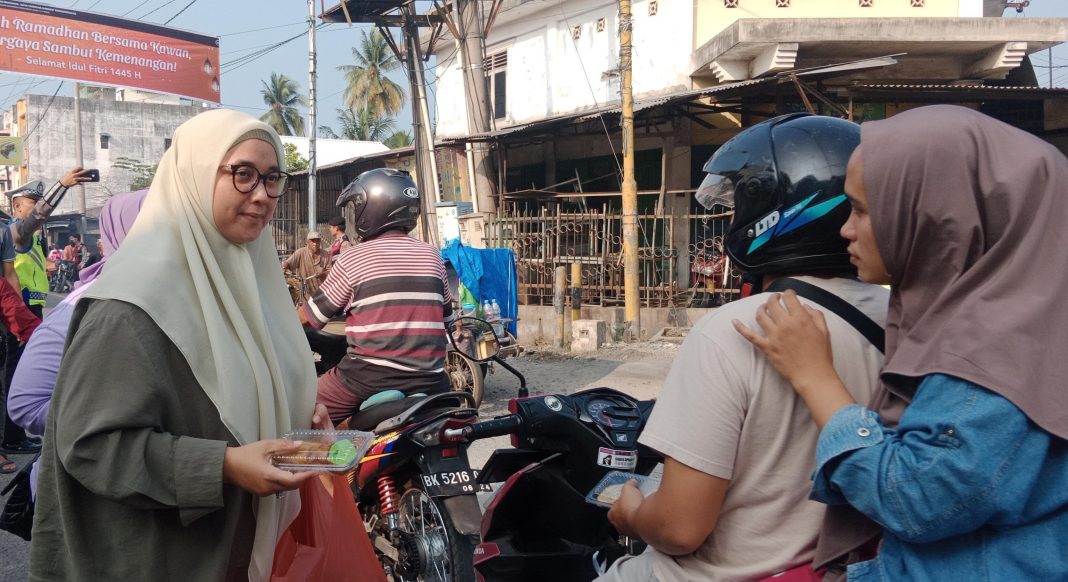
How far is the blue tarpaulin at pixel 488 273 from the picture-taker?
978cm

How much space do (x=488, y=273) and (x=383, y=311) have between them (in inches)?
244

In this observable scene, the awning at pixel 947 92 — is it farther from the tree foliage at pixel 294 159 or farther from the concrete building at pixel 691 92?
the tree foliage at pixel 294 159

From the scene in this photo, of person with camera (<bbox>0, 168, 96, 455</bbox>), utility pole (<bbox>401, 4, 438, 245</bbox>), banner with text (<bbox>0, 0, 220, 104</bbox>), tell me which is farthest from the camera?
banner with text (<bbox>0, 0, 220, 104</bbox>)

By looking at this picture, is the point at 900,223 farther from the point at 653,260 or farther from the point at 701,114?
the point at 701,114

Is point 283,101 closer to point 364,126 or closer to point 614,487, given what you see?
point 364,126

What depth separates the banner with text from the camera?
60.4 ft

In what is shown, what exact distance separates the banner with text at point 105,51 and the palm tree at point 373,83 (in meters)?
21.0

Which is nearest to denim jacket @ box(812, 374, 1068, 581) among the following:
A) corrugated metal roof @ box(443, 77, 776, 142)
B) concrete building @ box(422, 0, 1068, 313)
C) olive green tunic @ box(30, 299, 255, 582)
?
olive green tunic @ box(30, 299, 255, 582)

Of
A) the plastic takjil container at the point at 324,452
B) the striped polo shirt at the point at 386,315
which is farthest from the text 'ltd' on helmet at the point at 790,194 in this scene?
the striped polo shirt at the point at 386,315

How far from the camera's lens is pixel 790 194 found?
68.6 inches

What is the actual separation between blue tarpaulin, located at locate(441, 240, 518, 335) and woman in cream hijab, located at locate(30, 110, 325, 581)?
739 centimetres

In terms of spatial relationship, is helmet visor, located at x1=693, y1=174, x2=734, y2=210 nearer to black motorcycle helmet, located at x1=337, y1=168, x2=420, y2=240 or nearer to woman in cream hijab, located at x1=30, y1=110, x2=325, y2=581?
woman in cream hijab, located at x1=30, y1=110, x2=325, y2=581

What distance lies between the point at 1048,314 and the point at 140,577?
171cm

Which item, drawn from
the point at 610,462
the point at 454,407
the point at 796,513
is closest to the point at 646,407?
the point at 610,462
